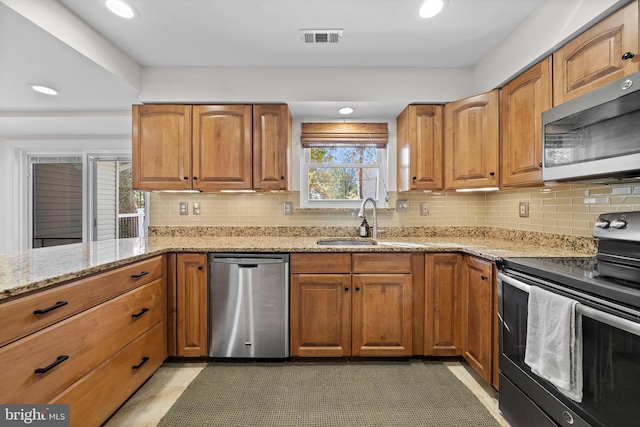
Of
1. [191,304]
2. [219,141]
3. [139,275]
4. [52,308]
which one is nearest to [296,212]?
[219,141]

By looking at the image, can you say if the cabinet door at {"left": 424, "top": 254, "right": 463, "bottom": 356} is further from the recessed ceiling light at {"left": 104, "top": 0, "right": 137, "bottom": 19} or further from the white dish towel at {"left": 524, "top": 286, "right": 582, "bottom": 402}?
the recessed ceiling light at {"left": 104, "top": 0, "right": 137, "bottom": 19}

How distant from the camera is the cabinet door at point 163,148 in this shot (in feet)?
8.27

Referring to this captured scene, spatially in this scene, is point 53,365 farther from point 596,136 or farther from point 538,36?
point 538,36

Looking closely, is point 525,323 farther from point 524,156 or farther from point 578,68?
point 578,68

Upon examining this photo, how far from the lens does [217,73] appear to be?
8.25ft

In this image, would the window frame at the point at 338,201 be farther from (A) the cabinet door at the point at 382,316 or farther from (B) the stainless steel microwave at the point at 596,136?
(B) the stainless steel microwave at the point at 596,136

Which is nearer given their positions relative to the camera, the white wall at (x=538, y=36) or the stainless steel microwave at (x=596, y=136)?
the stainless steel microwave at (x=596, y=136)

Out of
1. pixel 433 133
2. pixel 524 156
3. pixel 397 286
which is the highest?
pixel 433 133

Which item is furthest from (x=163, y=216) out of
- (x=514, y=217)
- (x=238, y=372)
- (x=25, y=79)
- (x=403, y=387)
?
(x=514, y=217)

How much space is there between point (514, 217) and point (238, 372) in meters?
2.48

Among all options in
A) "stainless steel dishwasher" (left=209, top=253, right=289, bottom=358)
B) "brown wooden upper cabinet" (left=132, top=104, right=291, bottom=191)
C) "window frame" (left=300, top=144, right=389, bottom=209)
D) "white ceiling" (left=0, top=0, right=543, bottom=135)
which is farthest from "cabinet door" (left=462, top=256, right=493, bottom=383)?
"brown wooden upper cabinet" (left=132, top=104, right=291, bottom=191)

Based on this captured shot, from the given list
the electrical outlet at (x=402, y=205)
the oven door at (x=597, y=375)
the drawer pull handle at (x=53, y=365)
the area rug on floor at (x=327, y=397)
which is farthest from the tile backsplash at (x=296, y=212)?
the drawer pull handle at (x=53, y=365)

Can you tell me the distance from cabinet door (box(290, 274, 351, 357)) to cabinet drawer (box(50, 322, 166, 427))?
3.06 feet

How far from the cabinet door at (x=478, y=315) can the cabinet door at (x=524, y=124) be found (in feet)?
2.08
